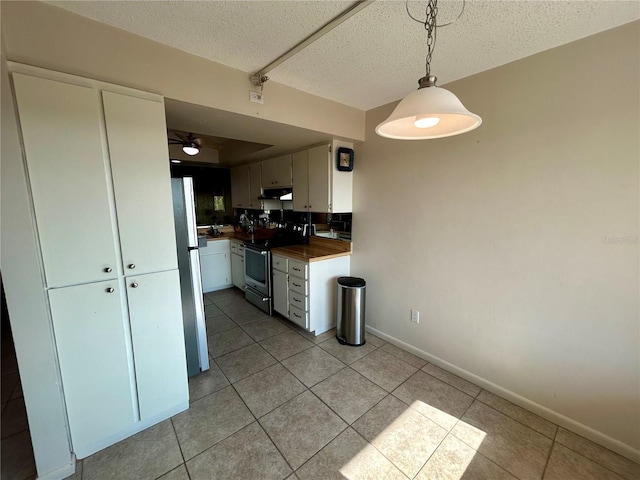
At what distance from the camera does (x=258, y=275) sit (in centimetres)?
351

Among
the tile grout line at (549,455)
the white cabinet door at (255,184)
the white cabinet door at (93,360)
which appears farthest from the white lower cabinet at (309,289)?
the tile grout line at (549,455)

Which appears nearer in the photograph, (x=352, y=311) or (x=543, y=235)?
(x=543, y=235)

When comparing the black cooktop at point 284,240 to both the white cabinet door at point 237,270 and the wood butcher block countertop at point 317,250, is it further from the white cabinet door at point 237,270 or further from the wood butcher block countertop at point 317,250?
the white cabinet door at point 237,270

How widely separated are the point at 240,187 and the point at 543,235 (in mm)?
4277

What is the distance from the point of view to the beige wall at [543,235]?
1.49 m

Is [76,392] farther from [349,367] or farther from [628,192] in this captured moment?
[628,192]

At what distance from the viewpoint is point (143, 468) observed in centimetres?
149

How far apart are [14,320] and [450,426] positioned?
8.60 ft

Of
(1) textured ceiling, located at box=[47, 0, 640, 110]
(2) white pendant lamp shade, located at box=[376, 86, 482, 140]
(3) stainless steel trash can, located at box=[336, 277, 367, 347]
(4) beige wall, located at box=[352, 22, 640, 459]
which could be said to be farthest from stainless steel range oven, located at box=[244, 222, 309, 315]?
(2) white pendant lamp shade, located at box=[376, 86, 482, 140]

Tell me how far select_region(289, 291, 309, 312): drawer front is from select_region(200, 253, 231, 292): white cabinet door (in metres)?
1.84

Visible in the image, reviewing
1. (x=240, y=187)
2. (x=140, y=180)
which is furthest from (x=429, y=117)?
(x=240, y=187)

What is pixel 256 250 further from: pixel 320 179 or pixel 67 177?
pixel 67 177

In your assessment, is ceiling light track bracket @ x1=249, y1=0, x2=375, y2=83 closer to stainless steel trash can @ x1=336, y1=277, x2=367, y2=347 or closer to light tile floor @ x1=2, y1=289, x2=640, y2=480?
stainless steel trash can @ x1=336, y1=277, x2=367, y2=347

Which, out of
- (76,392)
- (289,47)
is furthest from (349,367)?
(289,47)
